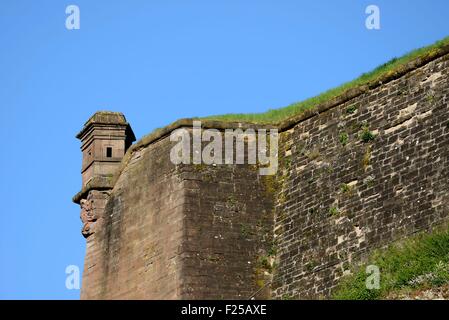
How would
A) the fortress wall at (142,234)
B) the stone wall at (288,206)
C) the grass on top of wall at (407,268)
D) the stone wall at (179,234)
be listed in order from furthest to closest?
1. the fortress wall at (142,234)
2. the stone wall at (179,234)
3. the stone wall at (288,206)
4. the grass on top of wall at (407,268)

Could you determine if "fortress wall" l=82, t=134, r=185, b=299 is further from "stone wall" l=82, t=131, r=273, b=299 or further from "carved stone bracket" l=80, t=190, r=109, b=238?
"carved stone bracket" l=80, t=190, r=109, b=238

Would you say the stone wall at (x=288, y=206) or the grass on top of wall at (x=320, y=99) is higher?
the grass on top of wall at (x=320, y=99)

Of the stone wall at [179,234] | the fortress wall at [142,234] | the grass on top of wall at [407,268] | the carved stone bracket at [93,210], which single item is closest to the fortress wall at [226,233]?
the stone wall at [179,234]

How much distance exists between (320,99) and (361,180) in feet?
10.6

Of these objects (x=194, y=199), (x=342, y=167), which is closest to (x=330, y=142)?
(x=342, y=167)

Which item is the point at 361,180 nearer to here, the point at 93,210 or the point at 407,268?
the point at 407,268

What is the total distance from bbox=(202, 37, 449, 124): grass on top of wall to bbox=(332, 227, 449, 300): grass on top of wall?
14.1ft

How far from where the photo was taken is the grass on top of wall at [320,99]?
3538 centimetres

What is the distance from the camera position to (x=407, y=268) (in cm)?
3175

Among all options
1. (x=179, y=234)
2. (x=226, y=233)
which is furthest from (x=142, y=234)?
(x=226, y=233)

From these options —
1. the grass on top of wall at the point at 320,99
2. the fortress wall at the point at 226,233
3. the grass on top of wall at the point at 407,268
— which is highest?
the grass on top of wall at the point at 320,99

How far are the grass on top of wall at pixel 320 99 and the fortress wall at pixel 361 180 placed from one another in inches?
23.2

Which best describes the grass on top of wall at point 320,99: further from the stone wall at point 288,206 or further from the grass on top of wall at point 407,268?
the grass on top of wall at point 407,268
